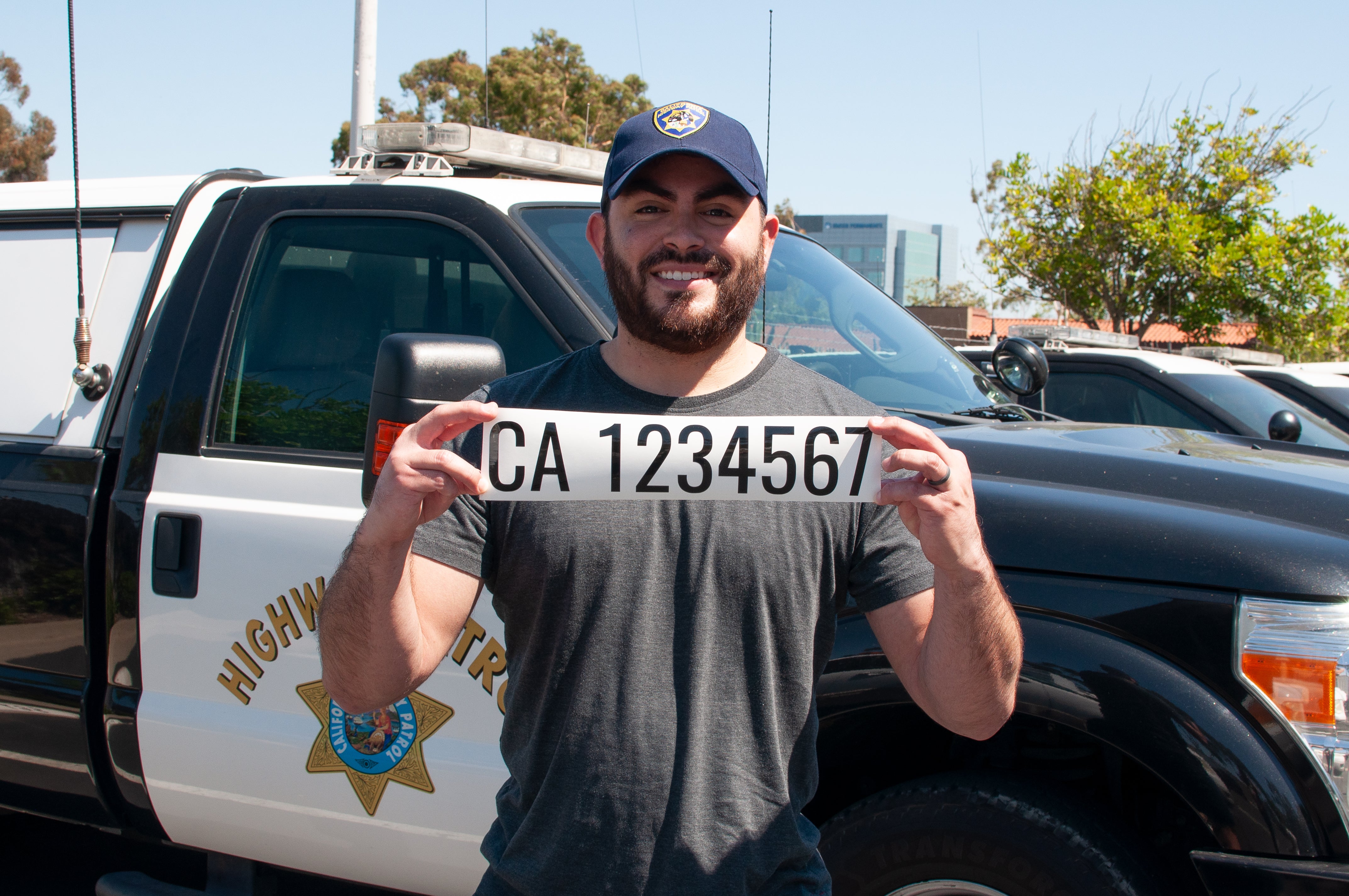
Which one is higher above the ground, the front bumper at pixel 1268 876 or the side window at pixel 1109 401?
the side window at pixel 1109 401

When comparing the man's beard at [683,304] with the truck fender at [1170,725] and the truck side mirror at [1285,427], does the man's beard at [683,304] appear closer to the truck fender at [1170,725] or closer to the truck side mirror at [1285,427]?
the truck fender at [1170,725]

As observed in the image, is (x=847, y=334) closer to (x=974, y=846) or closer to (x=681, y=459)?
(x=974, y=846)

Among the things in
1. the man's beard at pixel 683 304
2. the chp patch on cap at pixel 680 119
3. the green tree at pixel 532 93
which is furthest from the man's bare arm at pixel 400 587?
the green tree at pixel 532 93

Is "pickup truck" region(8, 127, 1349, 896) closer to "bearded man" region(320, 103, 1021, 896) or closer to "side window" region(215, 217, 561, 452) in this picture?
"side window" region(215, 217, 561, 452)

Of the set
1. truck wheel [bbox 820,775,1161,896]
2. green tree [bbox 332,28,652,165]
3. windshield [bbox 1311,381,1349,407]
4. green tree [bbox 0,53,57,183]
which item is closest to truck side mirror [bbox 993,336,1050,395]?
truck wheel [bbox 820,775,1161,896]

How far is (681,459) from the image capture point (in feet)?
5.21

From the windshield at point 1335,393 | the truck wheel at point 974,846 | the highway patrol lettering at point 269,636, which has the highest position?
the windshield at point 1335,393

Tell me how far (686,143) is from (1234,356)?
11094 millimetres

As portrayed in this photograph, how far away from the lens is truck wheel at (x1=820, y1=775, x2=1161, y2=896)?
80.3 inches

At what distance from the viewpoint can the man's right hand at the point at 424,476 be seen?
→ 153cm

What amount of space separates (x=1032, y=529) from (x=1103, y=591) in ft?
0.53

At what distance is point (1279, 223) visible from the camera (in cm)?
2100

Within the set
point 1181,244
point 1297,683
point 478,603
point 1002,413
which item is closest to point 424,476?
point 478,603

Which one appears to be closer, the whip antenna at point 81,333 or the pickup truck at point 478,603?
the pickup truck at point 478,603
